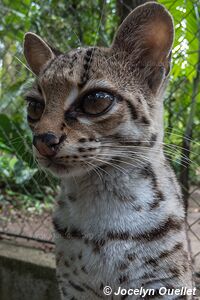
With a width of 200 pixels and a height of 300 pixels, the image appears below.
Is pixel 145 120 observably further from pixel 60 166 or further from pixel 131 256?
pixel 131 256

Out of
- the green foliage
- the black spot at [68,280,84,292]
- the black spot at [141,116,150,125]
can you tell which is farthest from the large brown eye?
the green foliage

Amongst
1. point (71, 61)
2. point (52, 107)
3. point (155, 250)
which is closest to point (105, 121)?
point (52, 107)

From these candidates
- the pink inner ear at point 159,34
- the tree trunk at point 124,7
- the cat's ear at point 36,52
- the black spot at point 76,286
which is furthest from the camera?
the tree trunk at point 124,7

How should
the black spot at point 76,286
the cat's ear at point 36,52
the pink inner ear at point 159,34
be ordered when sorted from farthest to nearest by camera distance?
the cat's ear at point 36,52
the black spot at point 76,286
the pink inner ear at point 159,34

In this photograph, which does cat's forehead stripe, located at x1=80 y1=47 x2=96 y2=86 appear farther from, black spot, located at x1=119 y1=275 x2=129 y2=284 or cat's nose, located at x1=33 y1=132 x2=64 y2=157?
black spot, located at x1=119 y1=275 x2=129 y2=284

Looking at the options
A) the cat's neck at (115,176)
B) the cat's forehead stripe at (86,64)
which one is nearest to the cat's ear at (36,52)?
the cat's forehead stripe at (86,64)

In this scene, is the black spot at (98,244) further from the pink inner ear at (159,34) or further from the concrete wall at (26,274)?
→ the concrete wall at (26,274)
